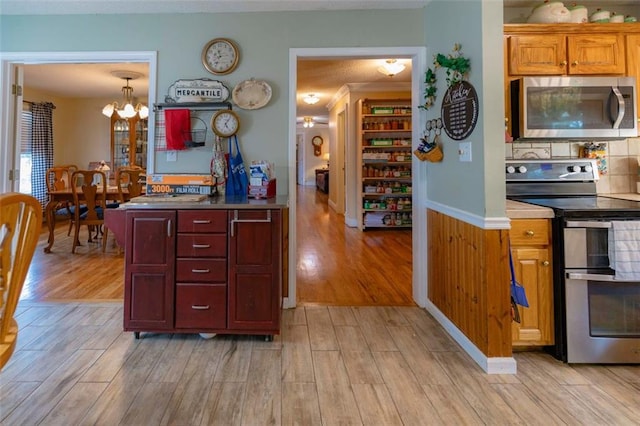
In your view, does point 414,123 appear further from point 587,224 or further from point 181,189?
point 181,189

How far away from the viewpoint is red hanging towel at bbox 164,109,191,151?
2805mm

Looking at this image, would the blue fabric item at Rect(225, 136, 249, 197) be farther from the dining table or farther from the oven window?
the dining table

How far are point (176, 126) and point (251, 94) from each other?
0.63 meters

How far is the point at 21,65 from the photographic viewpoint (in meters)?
3.07

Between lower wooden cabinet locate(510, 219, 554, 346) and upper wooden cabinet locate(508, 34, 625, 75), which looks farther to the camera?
upper wooden cabinet locate(508, 34, 625, 75)

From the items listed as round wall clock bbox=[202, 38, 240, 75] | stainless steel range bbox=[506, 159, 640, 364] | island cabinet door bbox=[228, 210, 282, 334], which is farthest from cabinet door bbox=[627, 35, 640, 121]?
round wall clock bbox=[202, 38, 240, 75]

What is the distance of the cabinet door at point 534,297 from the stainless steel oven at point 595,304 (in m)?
0.09

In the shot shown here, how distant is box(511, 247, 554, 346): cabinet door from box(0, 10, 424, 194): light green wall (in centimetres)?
179

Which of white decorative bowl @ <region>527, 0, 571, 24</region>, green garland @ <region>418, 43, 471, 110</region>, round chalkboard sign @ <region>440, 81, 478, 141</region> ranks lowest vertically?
round chalkboard sign @ <region>440, 81, 478, 141</region>

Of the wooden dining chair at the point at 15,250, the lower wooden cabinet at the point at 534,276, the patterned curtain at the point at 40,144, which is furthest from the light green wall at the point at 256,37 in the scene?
the patterned curtain at the point at 40,144

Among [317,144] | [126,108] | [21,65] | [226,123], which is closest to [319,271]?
[226,123]

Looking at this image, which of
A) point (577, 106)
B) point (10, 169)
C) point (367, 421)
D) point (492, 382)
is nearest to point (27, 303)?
point (10, 169)

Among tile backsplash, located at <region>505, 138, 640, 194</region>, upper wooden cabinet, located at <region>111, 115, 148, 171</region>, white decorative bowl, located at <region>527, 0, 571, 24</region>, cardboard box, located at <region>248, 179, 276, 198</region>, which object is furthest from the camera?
upper wooden cabinet, located at <region>111, 115, 148, 171</region>

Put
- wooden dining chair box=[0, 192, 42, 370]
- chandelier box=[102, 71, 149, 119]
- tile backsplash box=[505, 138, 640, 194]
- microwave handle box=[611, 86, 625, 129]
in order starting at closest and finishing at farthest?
1. wooden dining chair box=[0, 192, 42, 370]
2. microwave handle box=[611, 86, 625, 129]
3. tile backsplash box=[505, 138, 640, 194]
4. chandelier box=[102, 71, 149, 119]
